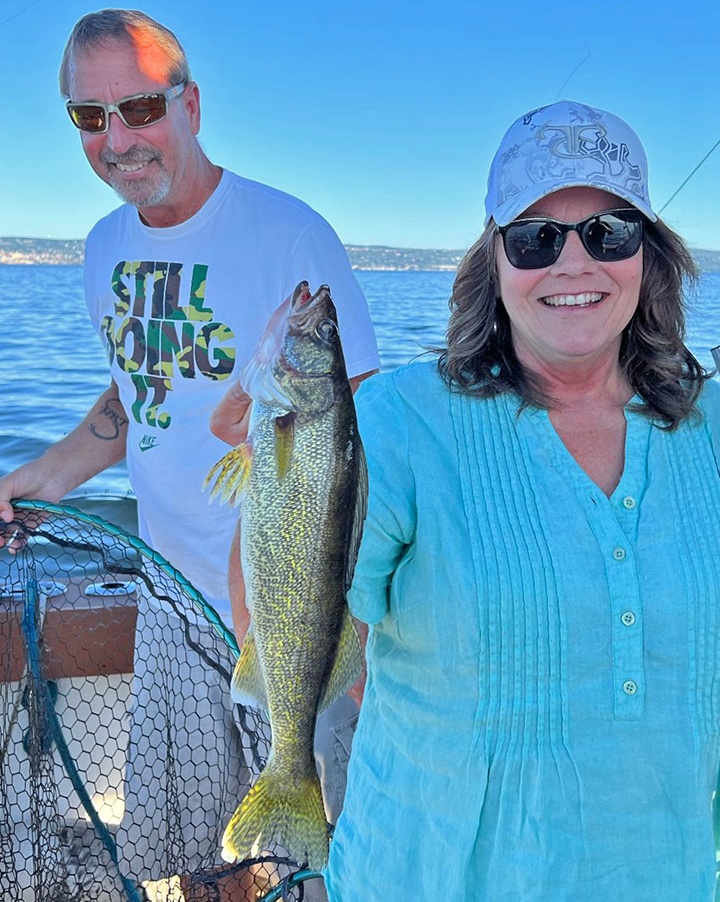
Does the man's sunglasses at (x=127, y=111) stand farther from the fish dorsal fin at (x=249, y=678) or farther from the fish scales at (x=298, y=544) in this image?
the fish dorsal fin at (x=249, y=678)

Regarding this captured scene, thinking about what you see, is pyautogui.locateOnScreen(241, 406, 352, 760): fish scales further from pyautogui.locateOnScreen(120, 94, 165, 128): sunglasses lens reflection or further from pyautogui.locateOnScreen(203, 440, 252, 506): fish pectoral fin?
pyautogui.locateOnScreen(120, 94, 165, 128): sunglasses lens reflection

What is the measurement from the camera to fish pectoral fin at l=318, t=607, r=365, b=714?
73.1 inches

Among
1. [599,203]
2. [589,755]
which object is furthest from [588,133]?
[589,755]

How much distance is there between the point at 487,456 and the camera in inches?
70.9

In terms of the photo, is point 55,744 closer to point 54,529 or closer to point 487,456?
point 54,529

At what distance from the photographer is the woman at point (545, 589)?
1.66 meters

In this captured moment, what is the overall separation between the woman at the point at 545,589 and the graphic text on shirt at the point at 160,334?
124 centimetres

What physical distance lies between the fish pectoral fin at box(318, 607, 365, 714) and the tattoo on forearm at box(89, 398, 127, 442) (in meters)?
1.93

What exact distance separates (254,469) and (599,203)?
0.91 metres

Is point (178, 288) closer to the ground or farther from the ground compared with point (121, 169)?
closer to the ground

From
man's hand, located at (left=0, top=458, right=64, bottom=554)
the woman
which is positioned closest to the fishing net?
man's hand, located at (left=0, top=458, right=64, bottom=554)

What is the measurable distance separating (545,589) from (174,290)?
1.98 m

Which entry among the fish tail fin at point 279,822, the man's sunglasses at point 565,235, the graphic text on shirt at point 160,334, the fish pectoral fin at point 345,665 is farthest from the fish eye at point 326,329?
the graphic text on shirt at point 160,334

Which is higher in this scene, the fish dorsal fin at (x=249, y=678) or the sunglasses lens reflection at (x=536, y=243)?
the sunglasses lens reflection at (x=536, y=243)
